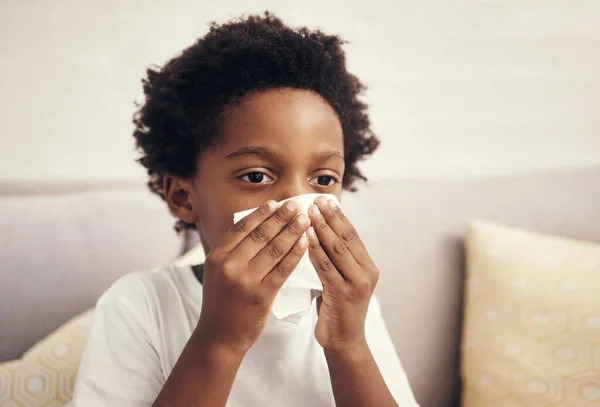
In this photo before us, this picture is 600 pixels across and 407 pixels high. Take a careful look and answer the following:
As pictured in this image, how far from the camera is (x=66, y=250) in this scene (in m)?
0.92

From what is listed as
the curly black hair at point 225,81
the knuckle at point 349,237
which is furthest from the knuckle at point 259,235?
the curly black hair at point 225,81

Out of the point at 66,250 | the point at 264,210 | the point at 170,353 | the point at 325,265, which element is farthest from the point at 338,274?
the point at 66,250

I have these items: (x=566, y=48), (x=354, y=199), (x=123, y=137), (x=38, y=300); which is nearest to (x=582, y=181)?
(x=566, y=48)

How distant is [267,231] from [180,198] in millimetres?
280

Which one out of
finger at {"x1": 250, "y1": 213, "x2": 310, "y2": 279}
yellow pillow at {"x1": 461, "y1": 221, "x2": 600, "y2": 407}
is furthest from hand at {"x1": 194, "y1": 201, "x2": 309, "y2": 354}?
yellow pillow at {"x1": 461, "y1": 221, "x2": 600, "y2": 407}

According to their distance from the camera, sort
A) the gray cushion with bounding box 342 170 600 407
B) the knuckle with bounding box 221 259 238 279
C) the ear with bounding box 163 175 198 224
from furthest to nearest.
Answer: the gray cushion with bounding box 342 170 600 407 → the ear with bounding box 163 175 198 224 → the knuckle with bounding box 221 259 238 279

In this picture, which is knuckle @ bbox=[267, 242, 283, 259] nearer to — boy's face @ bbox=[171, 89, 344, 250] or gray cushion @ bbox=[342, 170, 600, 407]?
boy's face @ bbox=[171, 89, 344, 250]

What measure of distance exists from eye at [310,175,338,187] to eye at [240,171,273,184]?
0.25 ft

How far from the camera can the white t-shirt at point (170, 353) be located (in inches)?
26.4

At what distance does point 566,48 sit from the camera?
1125 millimetres

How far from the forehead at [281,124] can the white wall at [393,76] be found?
426 millimetres

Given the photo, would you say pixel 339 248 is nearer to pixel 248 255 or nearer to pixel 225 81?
pixel 248 255

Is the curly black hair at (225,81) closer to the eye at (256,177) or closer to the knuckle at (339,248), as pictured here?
the eye at (256,177)

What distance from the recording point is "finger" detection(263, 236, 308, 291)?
593 millimetres
